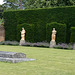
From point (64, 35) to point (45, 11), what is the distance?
3.90 metres

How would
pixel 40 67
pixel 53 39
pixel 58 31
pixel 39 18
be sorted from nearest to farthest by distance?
pixel 40 67, pixel 53 39, pixel 58 31, pixel 39 18

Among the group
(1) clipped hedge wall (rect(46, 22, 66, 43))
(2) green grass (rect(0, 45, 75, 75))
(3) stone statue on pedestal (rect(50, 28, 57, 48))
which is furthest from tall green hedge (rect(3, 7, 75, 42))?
(2) green grass (rect(0, 45, 75, 75))

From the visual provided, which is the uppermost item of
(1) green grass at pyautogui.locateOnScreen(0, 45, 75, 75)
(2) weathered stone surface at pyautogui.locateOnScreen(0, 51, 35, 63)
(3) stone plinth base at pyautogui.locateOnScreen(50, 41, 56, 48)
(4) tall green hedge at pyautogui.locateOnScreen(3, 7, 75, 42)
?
(4) tall green hedge at pyautogui.locateOnScreen(3, 7, 75, 42)

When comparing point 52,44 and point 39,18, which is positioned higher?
point 39,18

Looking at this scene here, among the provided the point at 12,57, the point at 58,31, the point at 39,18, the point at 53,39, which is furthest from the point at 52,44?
the point at 12,57

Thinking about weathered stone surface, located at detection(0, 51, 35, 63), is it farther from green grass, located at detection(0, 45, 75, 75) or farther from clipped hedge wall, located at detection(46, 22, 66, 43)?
clipped hedge wall, located at detection(46, 22, 66, 43)

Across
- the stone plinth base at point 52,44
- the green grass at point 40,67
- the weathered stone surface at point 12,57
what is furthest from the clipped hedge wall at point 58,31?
the weathered stone surface at point 12,57

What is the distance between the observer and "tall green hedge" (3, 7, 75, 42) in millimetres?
21109

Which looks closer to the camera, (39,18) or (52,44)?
(52,44)

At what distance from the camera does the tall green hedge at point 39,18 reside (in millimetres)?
21109

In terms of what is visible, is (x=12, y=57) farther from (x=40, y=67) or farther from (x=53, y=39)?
(x=53, y=39)

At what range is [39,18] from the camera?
23109 millimetres

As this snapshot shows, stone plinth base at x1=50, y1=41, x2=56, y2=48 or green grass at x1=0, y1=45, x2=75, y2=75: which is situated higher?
green grass at x1=0, y1=45, x2=75, y2=75

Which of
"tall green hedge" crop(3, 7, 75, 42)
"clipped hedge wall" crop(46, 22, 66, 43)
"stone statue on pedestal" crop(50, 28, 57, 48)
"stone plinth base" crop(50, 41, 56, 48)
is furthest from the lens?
"tall green hedge" crop(3, 7, 75, 42)
